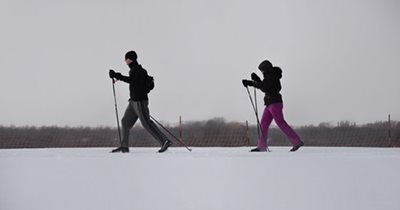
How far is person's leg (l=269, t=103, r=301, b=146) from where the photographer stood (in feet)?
7.30

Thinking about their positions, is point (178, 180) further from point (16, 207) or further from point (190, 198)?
point (16, 207)

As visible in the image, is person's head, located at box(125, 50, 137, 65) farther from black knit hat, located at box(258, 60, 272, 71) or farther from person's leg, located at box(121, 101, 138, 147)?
black knit hat, located at box(258, 60, 272, 71)

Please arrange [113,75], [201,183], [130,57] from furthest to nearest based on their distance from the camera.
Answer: [130,57] → [113,75] → [201,183]

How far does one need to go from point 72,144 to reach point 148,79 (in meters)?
0.44

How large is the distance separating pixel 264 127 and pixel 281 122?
11 centimetres

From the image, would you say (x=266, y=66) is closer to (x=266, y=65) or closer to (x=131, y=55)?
(x=266, y=65)

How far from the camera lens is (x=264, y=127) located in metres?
2.31

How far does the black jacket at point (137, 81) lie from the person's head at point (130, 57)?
0.02 metres

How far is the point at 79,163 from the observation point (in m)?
1.61

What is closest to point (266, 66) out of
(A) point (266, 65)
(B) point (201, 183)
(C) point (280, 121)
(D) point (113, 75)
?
(A) point (266, 65)

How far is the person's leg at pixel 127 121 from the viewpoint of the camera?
228 centimetres

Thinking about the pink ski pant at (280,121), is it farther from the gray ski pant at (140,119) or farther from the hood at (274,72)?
the gray ski pant at (140,119)

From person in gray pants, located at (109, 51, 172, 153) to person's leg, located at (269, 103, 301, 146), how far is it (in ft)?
1.54

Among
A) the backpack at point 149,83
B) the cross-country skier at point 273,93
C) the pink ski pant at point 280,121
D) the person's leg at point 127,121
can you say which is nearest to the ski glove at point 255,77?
the cross-country skier at point 273,93
